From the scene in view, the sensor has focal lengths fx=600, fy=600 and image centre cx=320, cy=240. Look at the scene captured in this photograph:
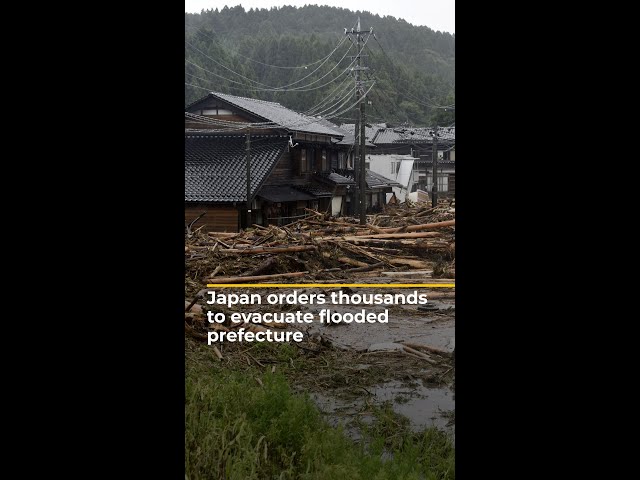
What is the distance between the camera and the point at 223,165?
5074 mm

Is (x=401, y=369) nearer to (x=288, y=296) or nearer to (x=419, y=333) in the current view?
(x=419, y=333)

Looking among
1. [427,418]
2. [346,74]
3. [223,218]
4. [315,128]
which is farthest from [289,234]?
[427,418]

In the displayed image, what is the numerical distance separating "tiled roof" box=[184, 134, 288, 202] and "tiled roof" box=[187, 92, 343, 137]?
0.57 ft

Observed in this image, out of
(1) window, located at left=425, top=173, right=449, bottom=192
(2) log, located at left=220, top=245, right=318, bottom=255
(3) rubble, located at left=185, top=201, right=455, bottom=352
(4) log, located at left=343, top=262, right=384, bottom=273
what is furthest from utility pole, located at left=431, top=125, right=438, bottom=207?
(2) log, located at left=220, top=245, right=318, bottom=255

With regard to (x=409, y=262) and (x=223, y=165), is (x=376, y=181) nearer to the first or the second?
(x=409, y=262)

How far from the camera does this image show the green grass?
369 centimetres

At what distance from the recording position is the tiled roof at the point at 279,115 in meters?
5.19

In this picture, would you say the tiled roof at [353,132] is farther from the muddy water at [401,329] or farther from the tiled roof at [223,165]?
the muddy water at [401,329]

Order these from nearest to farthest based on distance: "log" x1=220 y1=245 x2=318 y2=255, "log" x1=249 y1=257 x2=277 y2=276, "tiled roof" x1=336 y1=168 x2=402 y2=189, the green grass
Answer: the green grass < "log" x1=249 y1=257 x2=277 y2=276 < "log" x1=220 y1=245 x2=318 y2=255 < "tiled roof" x1=336 y1=168 x2=402 y2=189

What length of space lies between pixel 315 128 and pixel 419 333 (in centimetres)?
242

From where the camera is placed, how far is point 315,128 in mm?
5766

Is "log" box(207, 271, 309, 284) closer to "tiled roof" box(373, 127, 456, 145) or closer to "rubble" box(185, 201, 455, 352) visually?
"rubble" box(185, 201, 455, 352)

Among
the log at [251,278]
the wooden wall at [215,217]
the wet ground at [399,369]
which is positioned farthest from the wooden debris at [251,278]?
the wooden wall at [215,217]
